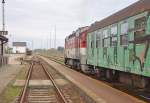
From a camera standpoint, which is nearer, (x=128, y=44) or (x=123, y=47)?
(x=128, y=44)

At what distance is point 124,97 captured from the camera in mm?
15406

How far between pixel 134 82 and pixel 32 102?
4.02 meters

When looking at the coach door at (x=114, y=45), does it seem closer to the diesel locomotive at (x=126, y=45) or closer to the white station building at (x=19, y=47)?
the diesel locomotive at (x=126, y=45)

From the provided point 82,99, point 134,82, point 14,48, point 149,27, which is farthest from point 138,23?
point 14,48

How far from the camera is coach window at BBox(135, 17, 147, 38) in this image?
13.8m

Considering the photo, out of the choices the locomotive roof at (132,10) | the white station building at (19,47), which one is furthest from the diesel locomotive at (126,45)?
the white station building at (19,47)

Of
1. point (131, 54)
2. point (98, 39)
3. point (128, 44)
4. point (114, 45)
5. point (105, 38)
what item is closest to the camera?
point (131, 54)

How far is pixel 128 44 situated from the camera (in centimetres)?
1563

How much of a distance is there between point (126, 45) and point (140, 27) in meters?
1.87

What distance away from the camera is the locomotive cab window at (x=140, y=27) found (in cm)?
1376

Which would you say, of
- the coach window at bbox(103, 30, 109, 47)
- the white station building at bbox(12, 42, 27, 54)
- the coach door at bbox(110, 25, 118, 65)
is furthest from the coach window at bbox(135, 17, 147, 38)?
the white station building at bbox(12, 42, 27, 54)

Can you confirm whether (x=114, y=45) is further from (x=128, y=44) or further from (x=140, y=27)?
(x=140, y=27)

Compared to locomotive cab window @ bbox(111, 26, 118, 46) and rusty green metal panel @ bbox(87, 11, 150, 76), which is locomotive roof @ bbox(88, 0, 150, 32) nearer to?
rusty green metal panel @ bbox(87, 11, 150, 76)

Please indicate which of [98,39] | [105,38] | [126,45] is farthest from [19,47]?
[126,45]
